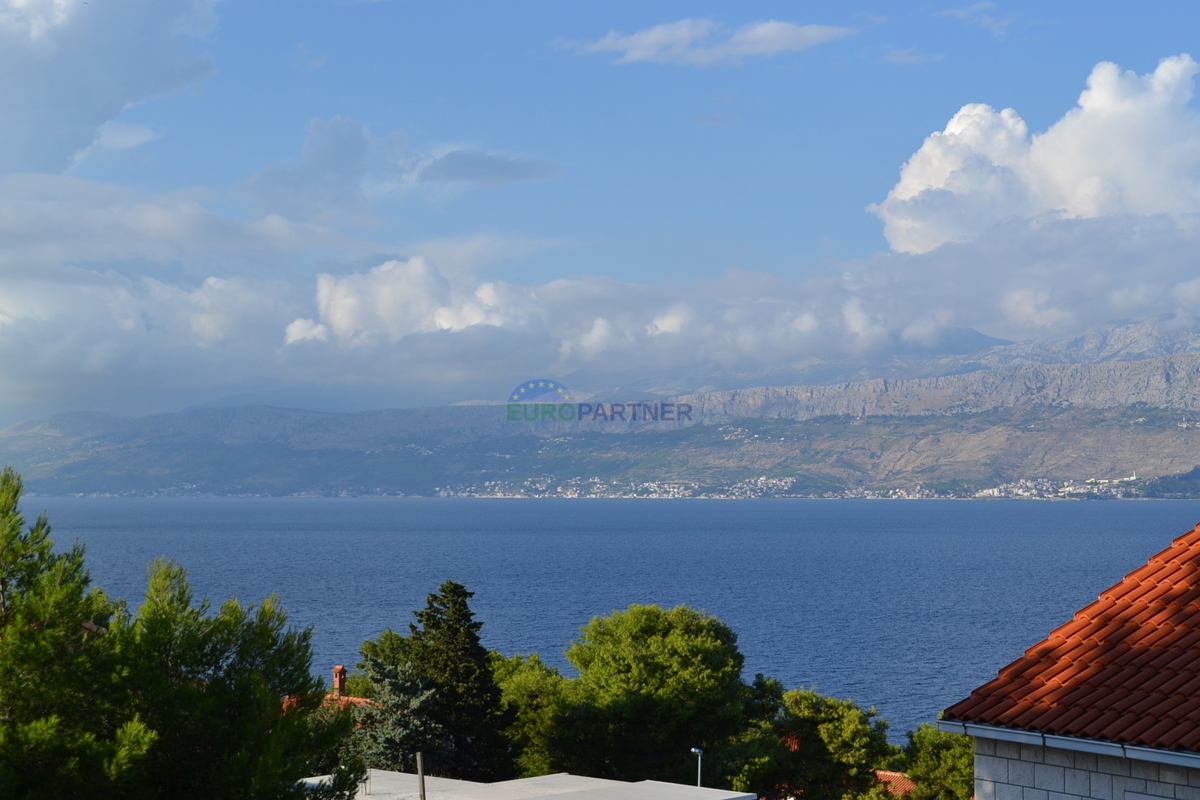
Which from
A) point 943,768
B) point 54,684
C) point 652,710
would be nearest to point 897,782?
point 943,768

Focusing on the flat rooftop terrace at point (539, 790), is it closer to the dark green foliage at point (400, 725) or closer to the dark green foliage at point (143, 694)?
the dark green foliage at point (400, 725)

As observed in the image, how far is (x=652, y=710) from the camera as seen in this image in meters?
34.3

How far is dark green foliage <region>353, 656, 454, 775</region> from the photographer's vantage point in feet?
104

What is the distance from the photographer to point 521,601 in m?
106

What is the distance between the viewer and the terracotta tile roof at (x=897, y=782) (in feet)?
116

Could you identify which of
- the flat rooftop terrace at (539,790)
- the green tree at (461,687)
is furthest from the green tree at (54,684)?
the green tree at (461,687)

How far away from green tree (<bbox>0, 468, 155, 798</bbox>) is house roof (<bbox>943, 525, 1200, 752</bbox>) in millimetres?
10293

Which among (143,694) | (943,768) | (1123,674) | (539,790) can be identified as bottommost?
(943,768)

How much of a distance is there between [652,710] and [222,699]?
2189cm

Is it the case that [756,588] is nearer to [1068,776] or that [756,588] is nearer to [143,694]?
[143,694]

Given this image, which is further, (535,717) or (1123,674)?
(535,717)

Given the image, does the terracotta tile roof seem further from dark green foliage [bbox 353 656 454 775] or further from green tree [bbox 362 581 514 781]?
dark green foliage [bbox 353 656 454 775]

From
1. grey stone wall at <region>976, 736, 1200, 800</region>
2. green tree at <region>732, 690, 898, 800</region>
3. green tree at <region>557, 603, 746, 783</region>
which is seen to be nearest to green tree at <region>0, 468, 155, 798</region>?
grey stone wall at <region>976, 736, 1200, 800</region>

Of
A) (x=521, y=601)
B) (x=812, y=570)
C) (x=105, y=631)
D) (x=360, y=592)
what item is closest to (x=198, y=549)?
(x=360, y=592)
